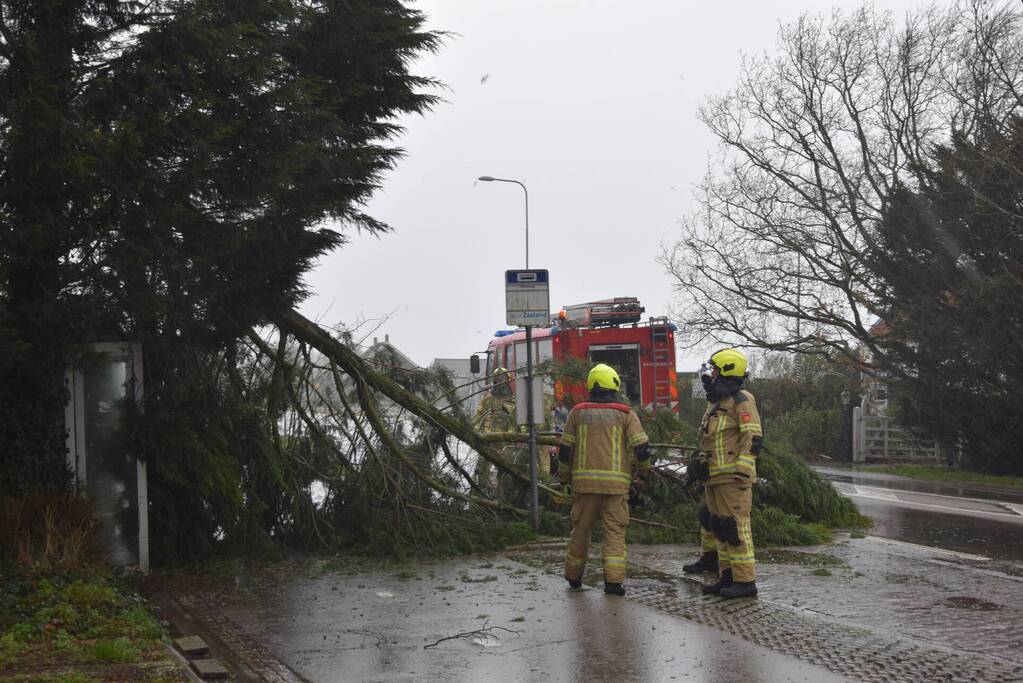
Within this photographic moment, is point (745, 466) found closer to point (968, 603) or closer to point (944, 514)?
point (968, 603)

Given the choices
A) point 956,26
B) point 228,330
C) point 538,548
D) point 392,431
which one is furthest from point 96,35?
point 956,26

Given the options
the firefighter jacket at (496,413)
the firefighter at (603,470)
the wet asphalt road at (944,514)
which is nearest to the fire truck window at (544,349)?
the wet asphalt road at (944,514)

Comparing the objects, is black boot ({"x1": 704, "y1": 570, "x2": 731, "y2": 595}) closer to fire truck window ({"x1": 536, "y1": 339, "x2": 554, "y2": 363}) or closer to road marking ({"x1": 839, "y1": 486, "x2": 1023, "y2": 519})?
road marking ({"x1": 839, "y1": 486, "x2": 1023, "y2": 519})

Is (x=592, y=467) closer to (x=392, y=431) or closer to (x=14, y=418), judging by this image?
(x=392, y=431)

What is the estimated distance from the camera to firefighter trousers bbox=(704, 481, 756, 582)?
8273mm

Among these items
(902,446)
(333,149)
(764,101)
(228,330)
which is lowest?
(902,446)

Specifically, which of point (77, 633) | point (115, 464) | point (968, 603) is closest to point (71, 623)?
point (77, 633)

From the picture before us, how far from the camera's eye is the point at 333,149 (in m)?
10.7

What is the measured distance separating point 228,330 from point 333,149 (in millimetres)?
2218

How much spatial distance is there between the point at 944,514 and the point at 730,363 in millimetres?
7940

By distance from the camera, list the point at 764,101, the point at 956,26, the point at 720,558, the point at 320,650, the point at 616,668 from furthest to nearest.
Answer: the point at 764,101 → the point at 956,26 → the point at 720,558 → the point at 320,650 → the point at 616,668

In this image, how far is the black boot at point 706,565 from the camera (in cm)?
926

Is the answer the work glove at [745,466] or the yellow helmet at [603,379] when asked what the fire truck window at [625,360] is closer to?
the yellow helmet at [603,379]

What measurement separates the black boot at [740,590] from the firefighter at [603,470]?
0.77 m
